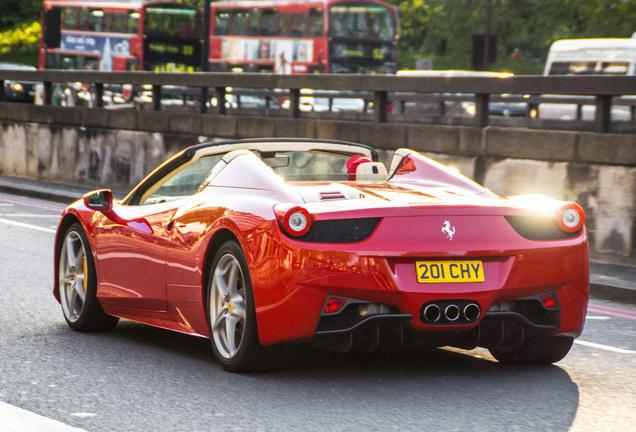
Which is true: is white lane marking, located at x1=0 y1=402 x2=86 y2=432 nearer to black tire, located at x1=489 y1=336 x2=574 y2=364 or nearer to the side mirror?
the side mirror

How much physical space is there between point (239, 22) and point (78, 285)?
1174 inches

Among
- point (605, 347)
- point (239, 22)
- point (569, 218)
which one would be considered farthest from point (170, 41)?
point (569, 218)

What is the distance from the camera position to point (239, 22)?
119ft

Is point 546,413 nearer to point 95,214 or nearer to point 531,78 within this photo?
point 95,214

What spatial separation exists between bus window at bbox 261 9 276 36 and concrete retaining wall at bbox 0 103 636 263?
45.6ft

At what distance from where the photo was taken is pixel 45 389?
17.6 feet

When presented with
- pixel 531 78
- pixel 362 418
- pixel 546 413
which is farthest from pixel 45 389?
pixel 531 78

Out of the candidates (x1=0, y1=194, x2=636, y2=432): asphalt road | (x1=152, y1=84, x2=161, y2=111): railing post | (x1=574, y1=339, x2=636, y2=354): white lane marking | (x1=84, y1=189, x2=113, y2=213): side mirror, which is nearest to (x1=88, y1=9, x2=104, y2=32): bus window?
(x1=152, y1=84, x2=161, y2=111): railing post

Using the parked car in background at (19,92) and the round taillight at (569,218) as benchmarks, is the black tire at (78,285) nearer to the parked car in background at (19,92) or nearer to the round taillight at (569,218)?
the round taillight at (569,218)

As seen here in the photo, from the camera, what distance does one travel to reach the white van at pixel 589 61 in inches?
1096

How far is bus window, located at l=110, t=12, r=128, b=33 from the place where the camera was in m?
39.2

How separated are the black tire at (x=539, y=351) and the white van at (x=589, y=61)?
70.5 ft

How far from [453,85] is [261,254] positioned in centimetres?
728

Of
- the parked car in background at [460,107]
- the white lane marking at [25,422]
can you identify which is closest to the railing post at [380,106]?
the white lane marking at [25,422]
